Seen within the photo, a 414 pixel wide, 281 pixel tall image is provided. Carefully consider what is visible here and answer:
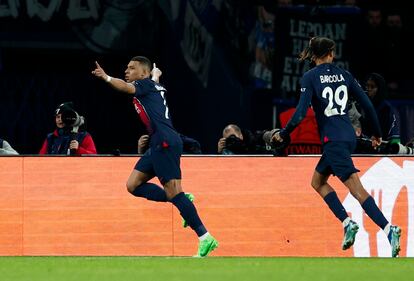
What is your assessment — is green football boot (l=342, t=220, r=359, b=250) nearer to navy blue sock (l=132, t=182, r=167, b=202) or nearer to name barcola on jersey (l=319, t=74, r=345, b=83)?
name barcola on jersey (l=319, t=74, r=345, b=83)

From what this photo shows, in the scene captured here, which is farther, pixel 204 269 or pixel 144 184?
pixel 144 184

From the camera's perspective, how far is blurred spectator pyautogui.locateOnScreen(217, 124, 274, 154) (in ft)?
48.4

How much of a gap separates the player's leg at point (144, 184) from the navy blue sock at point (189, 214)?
12.5 inches

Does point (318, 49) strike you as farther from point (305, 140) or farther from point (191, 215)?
point (305, 140)

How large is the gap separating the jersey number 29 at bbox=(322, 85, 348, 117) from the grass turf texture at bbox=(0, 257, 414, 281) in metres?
1.29

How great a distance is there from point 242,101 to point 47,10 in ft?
9.39

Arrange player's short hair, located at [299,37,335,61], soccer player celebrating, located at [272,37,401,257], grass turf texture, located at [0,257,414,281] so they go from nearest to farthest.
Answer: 1. grass turf texture, located at [0,257,414,281]
2. soccer player celebrating, located at [272,37,401,257]
3. player's short hair, located at [299,37,335,61]

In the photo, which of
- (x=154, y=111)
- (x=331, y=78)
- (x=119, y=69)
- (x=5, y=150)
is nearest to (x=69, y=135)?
(x=5, y=150)

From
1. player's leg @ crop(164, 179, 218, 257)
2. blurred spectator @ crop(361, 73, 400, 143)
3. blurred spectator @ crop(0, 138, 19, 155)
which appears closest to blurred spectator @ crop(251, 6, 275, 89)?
blurred spectator @ crop(361, 73, 400, 143)

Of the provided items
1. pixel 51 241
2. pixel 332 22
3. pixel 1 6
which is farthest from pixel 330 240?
pixel 1 6

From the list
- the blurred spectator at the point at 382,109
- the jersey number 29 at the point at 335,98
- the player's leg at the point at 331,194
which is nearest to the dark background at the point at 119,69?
the blurred spectator at the point at 382,109

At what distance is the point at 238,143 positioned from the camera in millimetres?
14789

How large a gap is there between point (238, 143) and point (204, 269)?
4.24 m

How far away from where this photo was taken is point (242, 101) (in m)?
18.2
